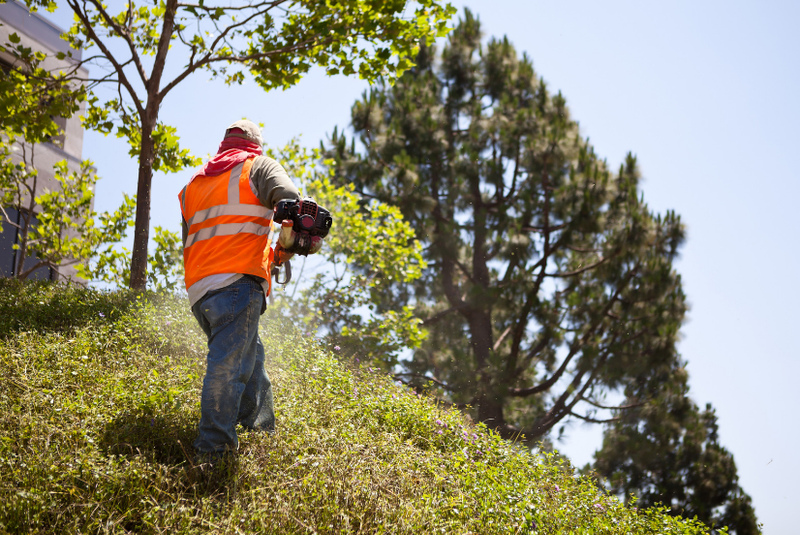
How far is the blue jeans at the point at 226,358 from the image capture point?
3232 millimetres

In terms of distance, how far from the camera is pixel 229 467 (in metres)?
3.14

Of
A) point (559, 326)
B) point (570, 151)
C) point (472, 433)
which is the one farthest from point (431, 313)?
point (472, 433)

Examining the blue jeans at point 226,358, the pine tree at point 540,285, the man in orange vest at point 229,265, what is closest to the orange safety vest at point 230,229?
the man in orange vest at point 229,265

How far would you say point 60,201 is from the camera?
1082cm

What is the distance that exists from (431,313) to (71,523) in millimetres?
11463

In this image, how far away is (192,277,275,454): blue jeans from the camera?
10.6ft

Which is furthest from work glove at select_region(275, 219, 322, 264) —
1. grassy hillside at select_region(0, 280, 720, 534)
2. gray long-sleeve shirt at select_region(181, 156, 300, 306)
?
grassy hillside at select_region(0, 280, 720, 534)

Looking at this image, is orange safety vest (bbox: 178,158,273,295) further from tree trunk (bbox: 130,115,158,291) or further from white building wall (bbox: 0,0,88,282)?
white building wall (bbox: 0,0,88,282)

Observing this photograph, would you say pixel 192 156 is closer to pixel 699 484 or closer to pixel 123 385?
pixel 123 385

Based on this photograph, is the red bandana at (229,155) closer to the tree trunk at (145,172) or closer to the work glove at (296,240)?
the work glove at (296,240)

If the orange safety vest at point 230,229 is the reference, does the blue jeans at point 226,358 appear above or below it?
below

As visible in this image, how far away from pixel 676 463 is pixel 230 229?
11.8m

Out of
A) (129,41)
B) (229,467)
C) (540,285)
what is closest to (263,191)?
(229,467)

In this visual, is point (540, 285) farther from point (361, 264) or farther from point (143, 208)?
point (143, 208)
